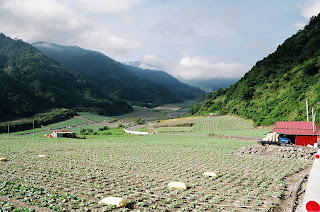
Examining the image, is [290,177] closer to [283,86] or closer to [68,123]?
[283,86]

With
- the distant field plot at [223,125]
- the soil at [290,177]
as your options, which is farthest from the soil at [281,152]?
the distant field plot at [223,125]

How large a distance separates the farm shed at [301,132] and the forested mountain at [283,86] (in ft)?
78.7

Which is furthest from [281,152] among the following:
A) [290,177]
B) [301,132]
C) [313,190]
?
[313,190]

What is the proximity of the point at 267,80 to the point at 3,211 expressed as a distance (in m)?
106

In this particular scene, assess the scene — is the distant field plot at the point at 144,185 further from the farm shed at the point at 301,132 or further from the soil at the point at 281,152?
the farm shed at the point at 301,132

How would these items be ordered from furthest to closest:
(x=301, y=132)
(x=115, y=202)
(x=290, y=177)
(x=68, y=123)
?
(x=68, y=123)
(x=301, y=132)
(x=290, y=177)
(x=115, y=202)

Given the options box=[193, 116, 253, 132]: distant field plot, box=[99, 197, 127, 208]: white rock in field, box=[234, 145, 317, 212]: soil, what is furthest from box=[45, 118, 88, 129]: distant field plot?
box=[99, 197, 127, 208]: white rock in field

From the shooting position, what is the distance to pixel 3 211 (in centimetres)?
947

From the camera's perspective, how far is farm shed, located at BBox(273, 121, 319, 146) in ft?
124

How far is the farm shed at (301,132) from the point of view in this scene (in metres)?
37.9

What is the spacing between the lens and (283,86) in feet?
279

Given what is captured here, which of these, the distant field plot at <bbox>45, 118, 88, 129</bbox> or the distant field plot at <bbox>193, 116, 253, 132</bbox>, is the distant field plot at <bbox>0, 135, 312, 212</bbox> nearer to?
the distant field plot at <bbox>193, 116, 253, 132</bbox>

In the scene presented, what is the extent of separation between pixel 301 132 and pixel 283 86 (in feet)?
172

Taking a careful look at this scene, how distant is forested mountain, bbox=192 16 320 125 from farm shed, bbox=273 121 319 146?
24.0 metres
